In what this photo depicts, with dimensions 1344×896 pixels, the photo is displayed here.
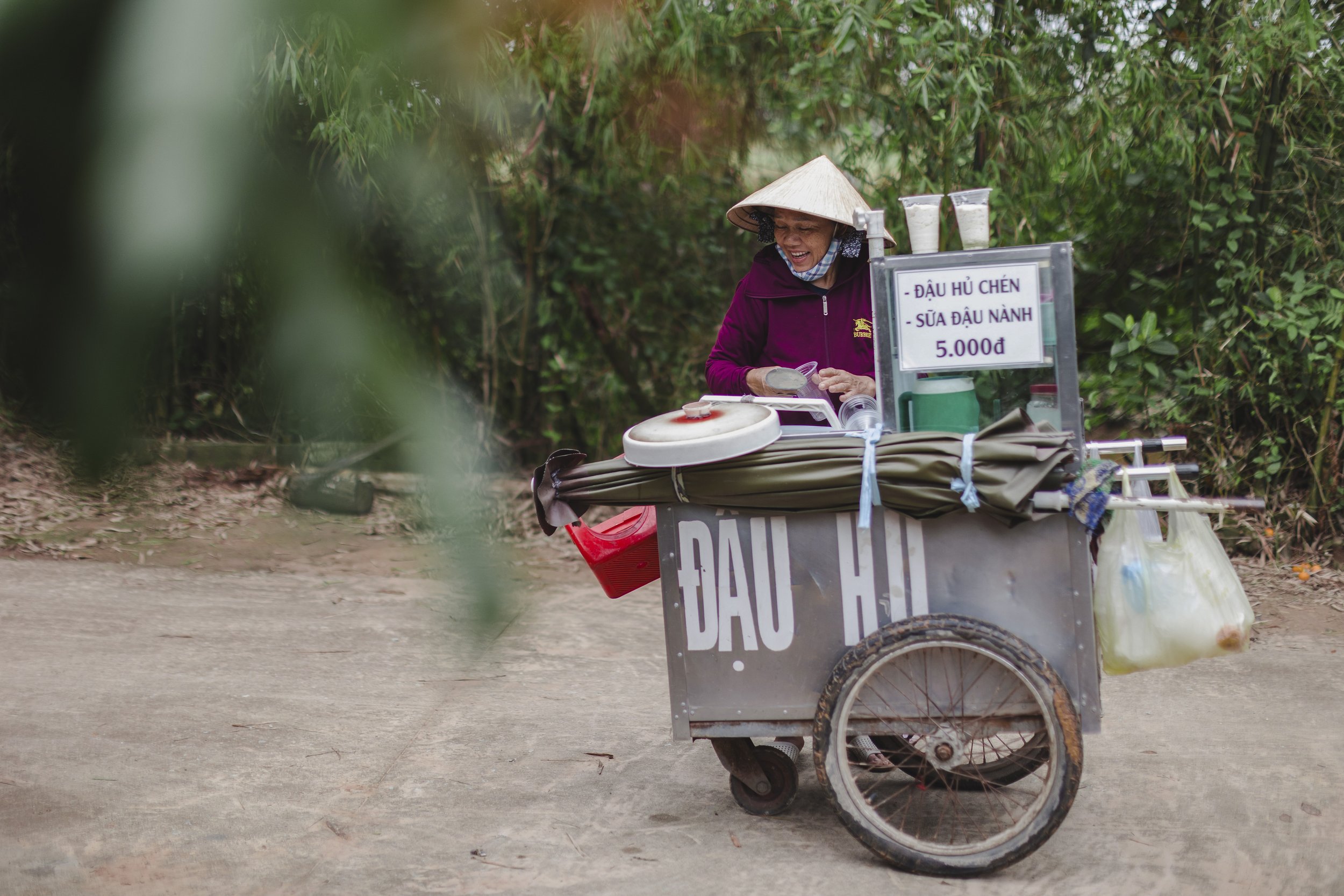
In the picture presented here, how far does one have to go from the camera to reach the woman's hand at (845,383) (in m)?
2.51

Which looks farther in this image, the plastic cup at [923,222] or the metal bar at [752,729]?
the metal bar at [752,729]

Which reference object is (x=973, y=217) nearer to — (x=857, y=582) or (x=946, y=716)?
(x=857, y=582)

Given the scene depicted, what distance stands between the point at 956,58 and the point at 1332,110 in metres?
1.44

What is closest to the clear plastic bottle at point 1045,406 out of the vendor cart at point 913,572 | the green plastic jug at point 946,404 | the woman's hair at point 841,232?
the vendor cart at point 913,572

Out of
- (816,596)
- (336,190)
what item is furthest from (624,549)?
(336,190)

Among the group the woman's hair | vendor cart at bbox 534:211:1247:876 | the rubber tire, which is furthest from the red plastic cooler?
the woman's hair

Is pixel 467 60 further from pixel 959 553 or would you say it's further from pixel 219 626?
pixel 219 626

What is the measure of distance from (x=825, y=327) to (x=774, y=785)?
1.05 meters

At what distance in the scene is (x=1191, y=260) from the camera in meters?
4.36

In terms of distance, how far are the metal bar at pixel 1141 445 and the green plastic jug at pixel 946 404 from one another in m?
0.23

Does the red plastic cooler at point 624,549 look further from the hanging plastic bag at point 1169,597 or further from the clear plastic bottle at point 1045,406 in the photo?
the hanging plastic bag at point 1169,597

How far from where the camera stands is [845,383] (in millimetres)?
2514

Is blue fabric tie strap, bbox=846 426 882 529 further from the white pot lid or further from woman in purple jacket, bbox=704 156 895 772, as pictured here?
woman in purple jacket, bbox=704 156 895 772

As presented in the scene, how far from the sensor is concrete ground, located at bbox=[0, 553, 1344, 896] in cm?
220
